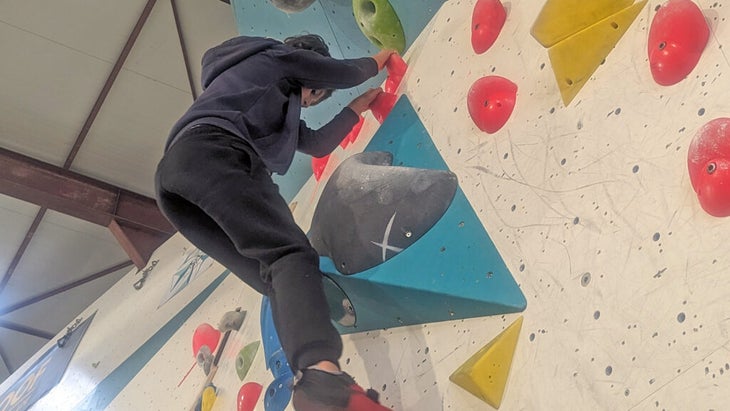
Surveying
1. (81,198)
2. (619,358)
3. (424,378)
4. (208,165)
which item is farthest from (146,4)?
(619,358)

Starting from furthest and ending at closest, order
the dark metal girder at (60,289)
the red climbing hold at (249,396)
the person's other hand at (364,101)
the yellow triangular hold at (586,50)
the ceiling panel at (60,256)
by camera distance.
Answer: the dark metal girder at (60,289) → the ceiling panel at (60,256) → the person's other hand at (364,101) → the red climbing hold at (249,396) → the yellow triangular hold at (586,50)

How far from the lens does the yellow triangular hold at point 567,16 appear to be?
3.69 ft

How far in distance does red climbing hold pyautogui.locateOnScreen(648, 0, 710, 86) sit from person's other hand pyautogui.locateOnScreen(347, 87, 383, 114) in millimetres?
861

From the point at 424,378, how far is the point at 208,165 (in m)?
0.49

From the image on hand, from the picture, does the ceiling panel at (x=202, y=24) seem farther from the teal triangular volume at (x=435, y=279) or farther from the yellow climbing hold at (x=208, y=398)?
the teal triangular volume at (x=435, y=279)

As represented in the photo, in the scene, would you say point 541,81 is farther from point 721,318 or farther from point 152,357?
point 152,357

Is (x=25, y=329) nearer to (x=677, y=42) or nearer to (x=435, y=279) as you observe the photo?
(x=435, y=279)

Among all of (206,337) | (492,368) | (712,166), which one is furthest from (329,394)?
(206,337)

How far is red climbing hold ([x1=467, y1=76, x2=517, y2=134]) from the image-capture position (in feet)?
4.11

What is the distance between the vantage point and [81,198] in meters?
4.50

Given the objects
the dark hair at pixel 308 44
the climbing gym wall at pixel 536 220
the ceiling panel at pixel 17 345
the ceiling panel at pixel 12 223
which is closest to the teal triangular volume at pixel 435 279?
the climbing gym wall at pixel 536 220

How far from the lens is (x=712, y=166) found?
83 centimetres

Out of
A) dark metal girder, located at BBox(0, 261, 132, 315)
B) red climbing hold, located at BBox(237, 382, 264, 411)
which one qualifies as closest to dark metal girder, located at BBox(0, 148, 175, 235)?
dark metal girder, located at BBox(0, 261, 132, 315)

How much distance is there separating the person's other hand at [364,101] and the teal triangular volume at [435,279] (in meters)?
0.26
